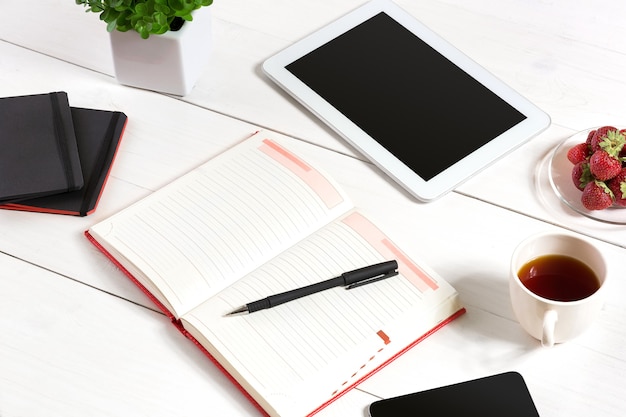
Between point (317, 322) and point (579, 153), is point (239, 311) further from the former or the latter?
point (579, 153)

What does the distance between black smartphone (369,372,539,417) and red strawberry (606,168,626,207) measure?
30 centimetres

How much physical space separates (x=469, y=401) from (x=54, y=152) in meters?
0.63

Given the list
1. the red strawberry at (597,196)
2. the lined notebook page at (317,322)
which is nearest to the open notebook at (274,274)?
the lined notebook page at (317,322)

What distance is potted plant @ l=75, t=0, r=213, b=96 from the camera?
1.23 m

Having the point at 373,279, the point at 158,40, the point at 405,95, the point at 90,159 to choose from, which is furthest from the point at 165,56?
the point at 373,279

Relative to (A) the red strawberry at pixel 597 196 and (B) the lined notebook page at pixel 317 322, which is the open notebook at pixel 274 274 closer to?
(B) the lined notebook page at pixel 317 322

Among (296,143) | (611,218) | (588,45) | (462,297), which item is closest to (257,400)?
(462,297)

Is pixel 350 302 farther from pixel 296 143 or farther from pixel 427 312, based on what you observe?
pixel 296 143

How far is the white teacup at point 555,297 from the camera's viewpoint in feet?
3.34

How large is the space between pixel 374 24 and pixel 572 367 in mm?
636

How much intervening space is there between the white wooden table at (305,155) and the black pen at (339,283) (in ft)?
0.21

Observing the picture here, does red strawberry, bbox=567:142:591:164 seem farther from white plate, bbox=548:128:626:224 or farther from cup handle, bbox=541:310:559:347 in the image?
cup handle, bbox=541:310:559:347

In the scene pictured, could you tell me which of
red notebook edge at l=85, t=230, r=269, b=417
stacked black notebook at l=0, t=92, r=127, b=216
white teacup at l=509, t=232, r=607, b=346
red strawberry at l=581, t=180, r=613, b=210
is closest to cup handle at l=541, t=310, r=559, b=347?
white teacup at l=509, t=232, r=607, b=346

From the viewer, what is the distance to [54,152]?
1226 millimetres
